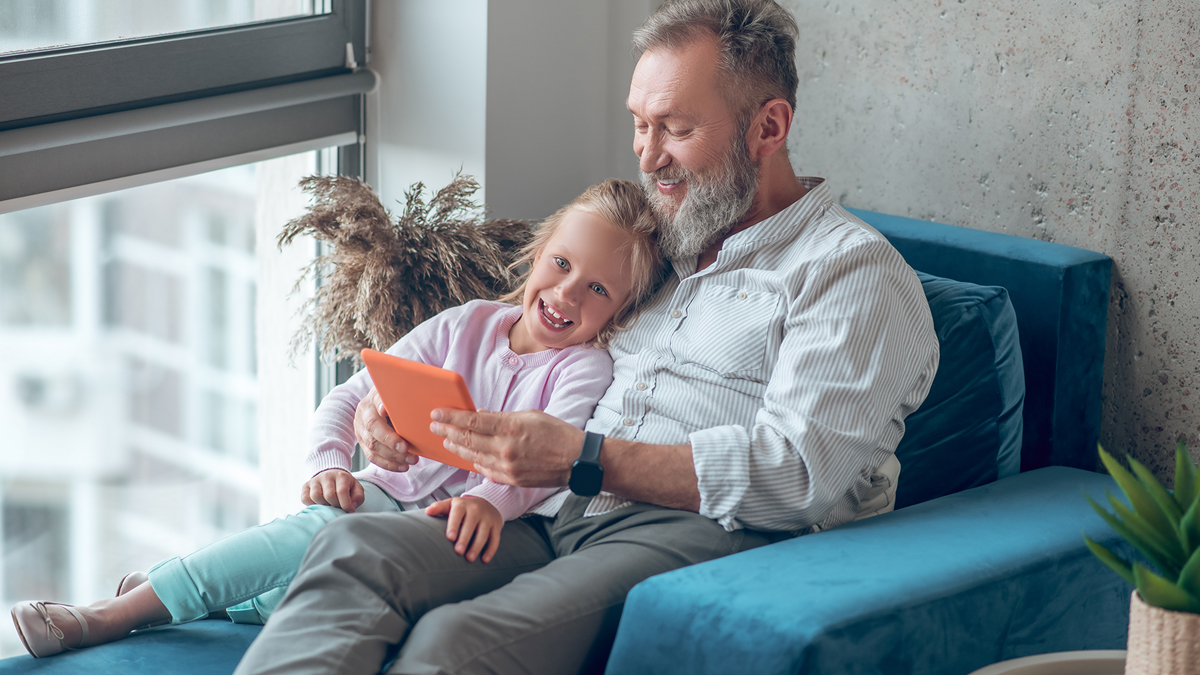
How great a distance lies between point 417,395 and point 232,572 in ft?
1.40

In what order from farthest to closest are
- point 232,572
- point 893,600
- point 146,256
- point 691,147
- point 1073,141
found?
point 146,256
point 1073,141
point 691,147
point 232,572
point 893,600

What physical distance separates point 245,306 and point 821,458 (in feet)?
4.99

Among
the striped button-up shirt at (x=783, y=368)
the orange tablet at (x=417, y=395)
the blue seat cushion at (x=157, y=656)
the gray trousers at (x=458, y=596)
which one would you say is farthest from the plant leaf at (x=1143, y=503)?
the blue seat cushion at (x=157, y=656)

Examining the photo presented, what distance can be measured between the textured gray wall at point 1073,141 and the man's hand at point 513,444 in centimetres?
99

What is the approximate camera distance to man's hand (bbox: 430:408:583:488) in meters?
1.40

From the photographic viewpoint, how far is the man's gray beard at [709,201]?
5.36 ft

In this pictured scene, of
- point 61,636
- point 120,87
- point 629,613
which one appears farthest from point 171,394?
point 629,613

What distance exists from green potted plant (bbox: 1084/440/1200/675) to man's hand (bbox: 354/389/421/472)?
966 millimetres

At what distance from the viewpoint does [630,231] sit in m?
1.68

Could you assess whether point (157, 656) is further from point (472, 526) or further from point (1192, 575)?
point (1192, 575)

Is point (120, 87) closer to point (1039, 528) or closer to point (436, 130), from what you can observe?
point (436, 130)

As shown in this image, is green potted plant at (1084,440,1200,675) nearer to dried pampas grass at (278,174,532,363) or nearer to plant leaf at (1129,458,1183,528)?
plant leaf at (1129,458,1183,528)

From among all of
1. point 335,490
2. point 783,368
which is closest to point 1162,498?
point 783,368

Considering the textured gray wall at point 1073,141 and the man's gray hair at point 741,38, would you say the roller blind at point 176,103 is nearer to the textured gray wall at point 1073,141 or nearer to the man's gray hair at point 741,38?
the man's gray hair at point 741,38
